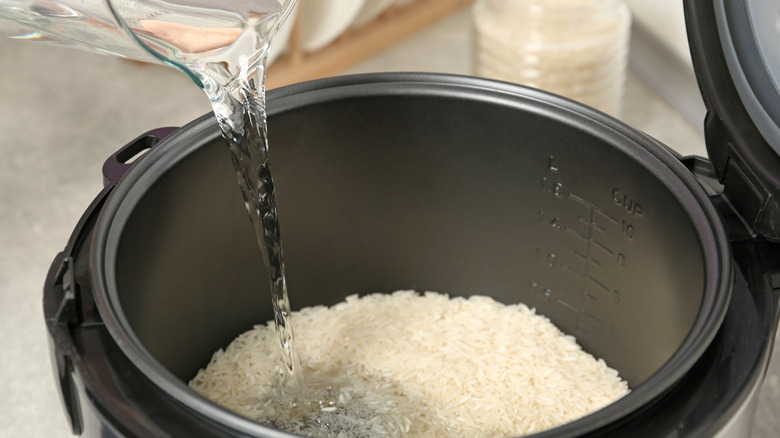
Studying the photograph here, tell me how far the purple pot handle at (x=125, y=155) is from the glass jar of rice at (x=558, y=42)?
3.22 ft

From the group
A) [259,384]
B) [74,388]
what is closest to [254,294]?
[259,384]

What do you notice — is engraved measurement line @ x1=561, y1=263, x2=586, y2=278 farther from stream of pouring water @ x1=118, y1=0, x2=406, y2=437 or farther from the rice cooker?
stream of pouring water @ x1=118, y1=0, x2=406, y2=437

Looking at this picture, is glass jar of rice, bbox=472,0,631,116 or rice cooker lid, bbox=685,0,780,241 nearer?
rice cooker lid, bbox=685,0,780,241

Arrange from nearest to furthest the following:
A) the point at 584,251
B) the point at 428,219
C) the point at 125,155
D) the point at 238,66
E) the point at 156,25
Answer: the point at 156,25 → the point at 238,66 → the point at 125,155 → the point at 584,251 → the point at 428,219

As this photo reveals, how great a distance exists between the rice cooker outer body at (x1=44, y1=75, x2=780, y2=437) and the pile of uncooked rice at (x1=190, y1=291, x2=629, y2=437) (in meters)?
0.35

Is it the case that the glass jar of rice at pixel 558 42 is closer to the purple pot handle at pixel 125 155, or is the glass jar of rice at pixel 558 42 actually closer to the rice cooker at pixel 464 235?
the rice cooker at pixel 464 235

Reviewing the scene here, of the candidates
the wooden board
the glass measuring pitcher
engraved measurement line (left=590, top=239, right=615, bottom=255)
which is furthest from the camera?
the wooden board

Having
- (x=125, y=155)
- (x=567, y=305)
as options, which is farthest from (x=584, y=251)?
(x=125, y=155)

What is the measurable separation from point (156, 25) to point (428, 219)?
0.63 m

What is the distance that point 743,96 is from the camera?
1186 mm

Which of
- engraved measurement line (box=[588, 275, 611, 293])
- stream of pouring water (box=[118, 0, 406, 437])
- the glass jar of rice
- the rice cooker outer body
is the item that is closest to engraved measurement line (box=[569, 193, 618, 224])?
engraved measurement line (box=[588, 275, 611, 293])

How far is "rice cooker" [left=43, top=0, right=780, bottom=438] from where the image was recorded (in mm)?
957

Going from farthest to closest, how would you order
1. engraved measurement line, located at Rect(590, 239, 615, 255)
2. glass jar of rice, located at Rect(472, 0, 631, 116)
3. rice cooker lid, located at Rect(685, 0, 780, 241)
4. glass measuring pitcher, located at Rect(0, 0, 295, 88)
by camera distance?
glass jar of rice, located at Rect(472, 0, 631, 116) → engraved measurement line, located at Rect(590, 239, 615, 255) → rice cooker lid, located at Rect(685, 0, 780, 241) → glass measuring pitcher, located at Rect(0, 0, 295, 88)

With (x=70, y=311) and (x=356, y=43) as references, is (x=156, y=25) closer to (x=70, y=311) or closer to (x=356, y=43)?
(x=70, y=311)
